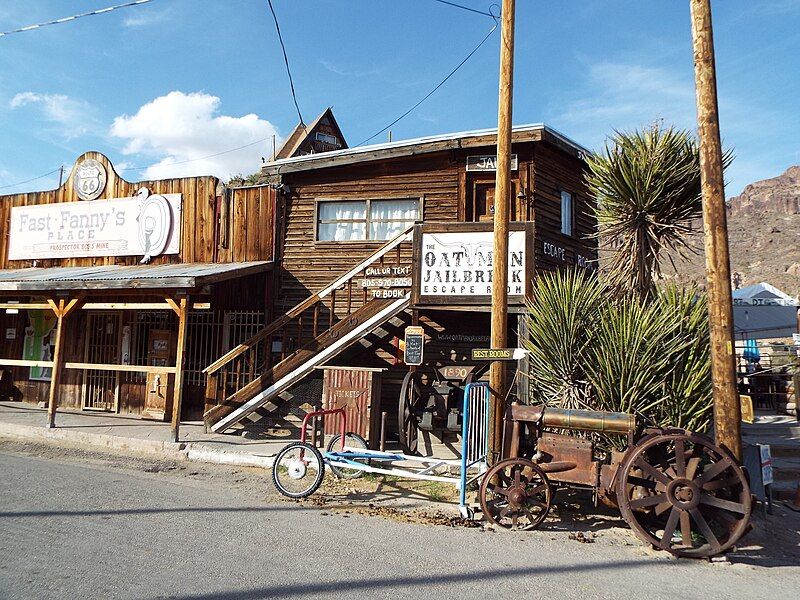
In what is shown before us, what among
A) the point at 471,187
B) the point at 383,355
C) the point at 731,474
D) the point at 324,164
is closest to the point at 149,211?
the point at 324,164

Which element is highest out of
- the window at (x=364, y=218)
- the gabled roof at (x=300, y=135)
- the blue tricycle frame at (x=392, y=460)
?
the gabled roof at (x=300, y=135)

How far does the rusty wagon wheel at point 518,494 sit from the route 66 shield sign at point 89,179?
13.2 meters

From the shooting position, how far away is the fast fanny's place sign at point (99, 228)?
1461 centimetres

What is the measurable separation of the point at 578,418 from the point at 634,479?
33.0 inches

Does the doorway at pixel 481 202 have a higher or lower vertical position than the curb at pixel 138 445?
higher

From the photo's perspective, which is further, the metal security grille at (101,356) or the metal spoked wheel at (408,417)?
the metal security grille at (101,356)

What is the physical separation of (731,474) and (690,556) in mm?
932

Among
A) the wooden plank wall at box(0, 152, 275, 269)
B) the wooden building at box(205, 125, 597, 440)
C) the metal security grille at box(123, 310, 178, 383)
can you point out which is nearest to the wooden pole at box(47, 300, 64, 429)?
the metal security grille at box(123, 310, 178, 383)

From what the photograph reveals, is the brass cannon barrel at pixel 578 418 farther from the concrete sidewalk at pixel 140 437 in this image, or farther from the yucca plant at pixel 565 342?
the concrete sidewalk at pixel 140 437

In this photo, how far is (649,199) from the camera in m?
8.54

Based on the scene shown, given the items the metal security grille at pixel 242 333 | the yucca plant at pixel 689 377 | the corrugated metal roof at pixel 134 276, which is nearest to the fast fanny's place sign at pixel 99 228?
the corrugated metal roof at pixel 134 276

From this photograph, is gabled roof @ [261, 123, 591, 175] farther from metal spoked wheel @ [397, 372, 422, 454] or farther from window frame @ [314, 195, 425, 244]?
metal spoked wheel @ [397, 372, 422, 454]

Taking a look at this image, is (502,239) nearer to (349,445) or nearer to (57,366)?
(349,445)

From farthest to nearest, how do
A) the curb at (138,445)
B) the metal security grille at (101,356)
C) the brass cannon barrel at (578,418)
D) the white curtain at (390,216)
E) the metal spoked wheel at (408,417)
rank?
the metal security grille at (101,356) < the white curtain at (390,216) < the metal spoked wheel at (408,417) < the curb at (138,445) < the brass cannon barrel at (578,418)
